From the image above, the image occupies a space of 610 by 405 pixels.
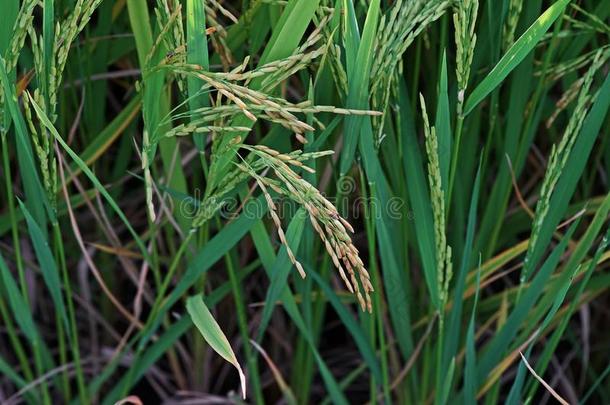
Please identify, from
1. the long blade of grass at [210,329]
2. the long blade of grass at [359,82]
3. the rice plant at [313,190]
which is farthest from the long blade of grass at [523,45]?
the long blade of grass at [210,329]

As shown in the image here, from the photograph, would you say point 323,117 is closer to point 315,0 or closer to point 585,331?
point 315,0

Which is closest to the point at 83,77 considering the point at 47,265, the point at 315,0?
the point at 47,265

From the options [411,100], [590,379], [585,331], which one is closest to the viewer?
[411,100]

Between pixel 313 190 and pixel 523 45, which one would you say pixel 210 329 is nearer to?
pixel 313 190

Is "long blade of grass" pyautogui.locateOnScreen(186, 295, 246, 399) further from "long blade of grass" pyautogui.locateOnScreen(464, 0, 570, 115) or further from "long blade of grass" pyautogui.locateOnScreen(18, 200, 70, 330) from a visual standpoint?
"long blade of grass" pyautogui.locateOnScreen(464, 0, 570, 115)

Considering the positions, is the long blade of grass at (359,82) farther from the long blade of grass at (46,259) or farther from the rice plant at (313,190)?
the long blade of grass at (46,259)

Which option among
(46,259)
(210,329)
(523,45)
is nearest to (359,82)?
(523,45)

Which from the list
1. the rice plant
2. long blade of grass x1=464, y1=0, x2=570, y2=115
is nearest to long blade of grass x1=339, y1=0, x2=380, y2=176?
the rice plant

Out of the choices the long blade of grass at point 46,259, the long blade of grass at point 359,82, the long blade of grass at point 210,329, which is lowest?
the long blade of grass at point 210,329
